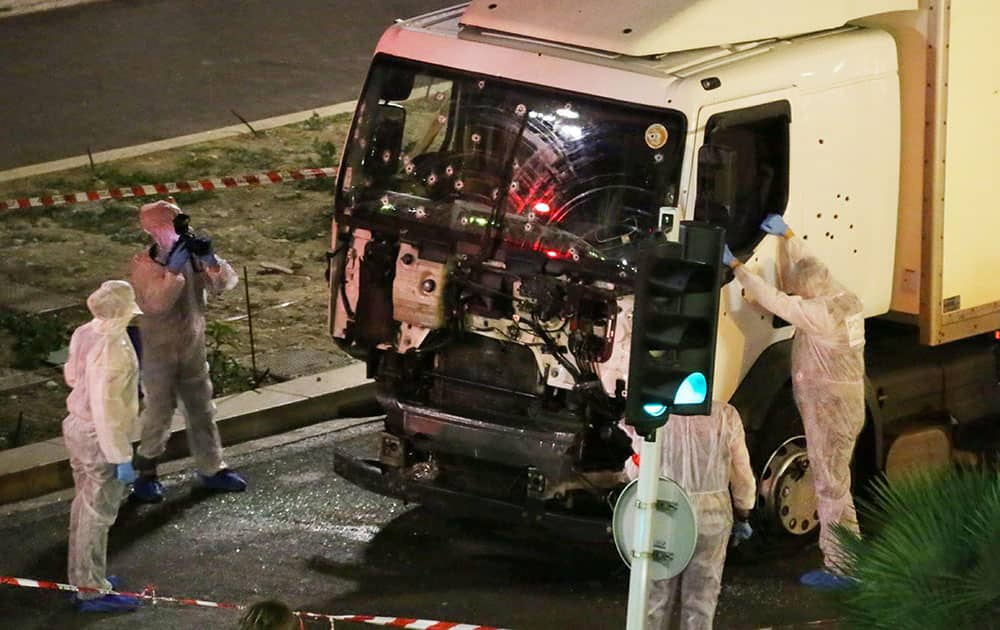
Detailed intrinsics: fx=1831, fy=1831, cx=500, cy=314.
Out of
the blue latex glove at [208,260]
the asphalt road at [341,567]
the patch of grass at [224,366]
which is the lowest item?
the asphalt road at [341,567]

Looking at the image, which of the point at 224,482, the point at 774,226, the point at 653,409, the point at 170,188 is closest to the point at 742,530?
the point at 774,226

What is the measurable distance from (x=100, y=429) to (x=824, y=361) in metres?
3.36

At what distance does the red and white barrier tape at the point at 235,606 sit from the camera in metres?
8.16

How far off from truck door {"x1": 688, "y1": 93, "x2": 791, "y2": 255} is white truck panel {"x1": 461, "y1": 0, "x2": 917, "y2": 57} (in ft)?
1.34

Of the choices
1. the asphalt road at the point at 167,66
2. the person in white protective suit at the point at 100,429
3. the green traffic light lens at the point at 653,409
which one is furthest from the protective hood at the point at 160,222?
the asphalt road at the point at 167,66

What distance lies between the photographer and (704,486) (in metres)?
7.50

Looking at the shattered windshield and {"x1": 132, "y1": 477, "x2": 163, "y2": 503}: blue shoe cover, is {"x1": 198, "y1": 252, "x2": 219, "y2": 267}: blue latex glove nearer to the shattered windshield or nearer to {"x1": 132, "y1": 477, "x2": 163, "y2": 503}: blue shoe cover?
the shattered windshield

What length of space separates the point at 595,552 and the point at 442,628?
1.35m

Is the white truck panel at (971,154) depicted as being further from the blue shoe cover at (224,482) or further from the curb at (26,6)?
the curb at (26,6)

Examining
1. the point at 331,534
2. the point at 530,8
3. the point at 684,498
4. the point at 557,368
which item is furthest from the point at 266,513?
the point at 684,498

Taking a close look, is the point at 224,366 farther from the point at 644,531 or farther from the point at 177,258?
the point at 644,531

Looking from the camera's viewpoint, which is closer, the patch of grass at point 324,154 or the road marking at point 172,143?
the road marking at point 172,143

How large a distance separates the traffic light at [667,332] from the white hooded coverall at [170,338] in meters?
4.14

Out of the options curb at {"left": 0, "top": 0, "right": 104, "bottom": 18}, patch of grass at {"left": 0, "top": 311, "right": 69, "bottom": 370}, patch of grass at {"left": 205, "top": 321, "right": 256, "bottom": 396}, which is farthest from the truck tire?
curb at {"left": 0, "top": 0, "right": 104, "bottom": 18}
